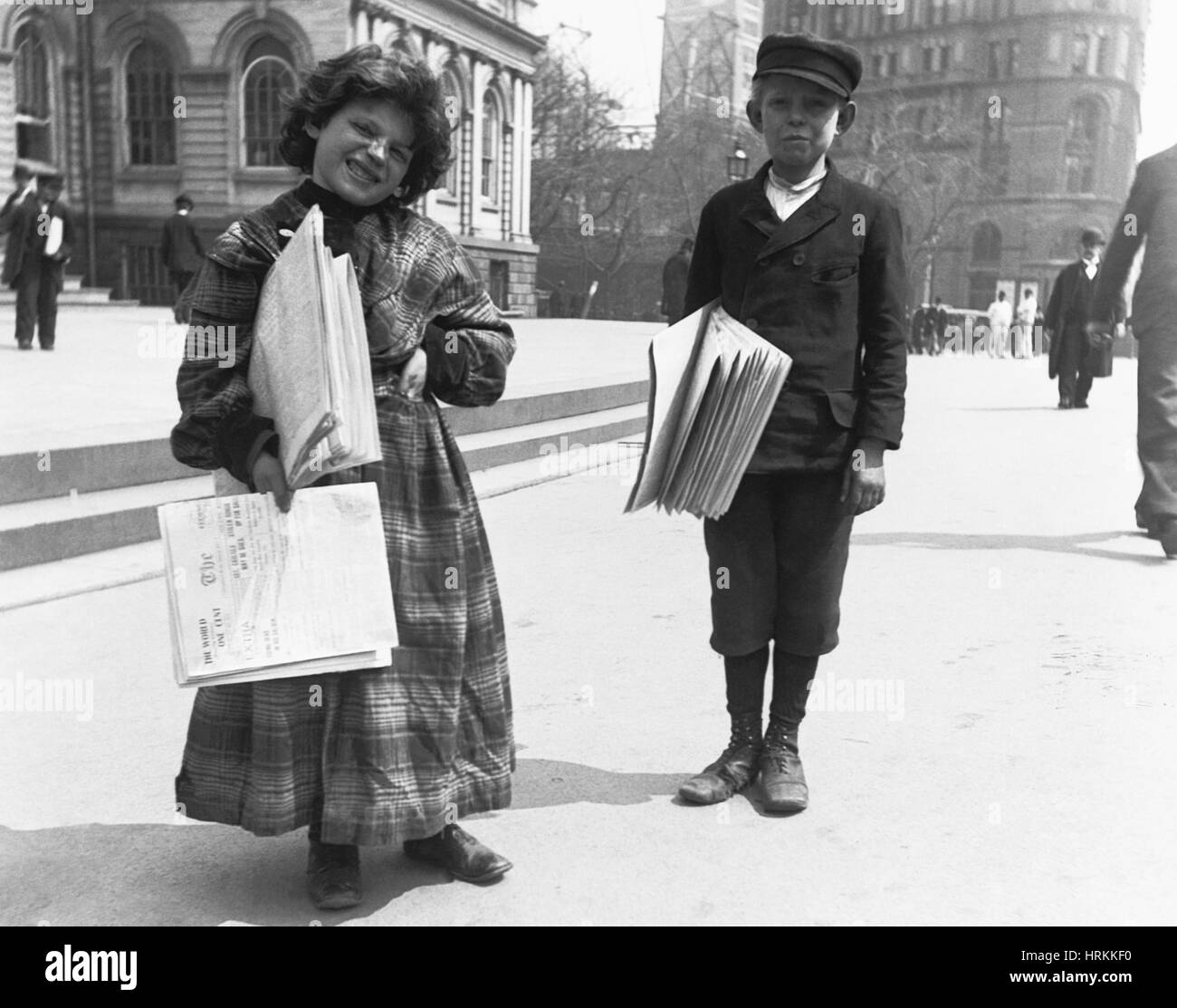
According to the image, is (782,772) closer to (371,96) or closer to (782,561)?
(782,561)

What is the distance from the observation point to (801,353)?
3463 mm

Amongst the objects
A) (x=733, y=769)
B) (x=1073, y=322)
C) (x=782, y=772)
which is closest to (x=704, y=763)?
(x=733, y=769)

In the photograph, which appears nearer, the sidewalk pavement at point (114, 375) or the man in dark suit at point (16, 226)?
the sidewalk pavement at point (114, 375)

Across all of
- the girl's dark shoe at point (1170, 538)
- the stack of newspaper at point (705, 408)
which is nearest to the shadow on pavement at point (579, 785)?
the stack of newspaper at point (705, 408)

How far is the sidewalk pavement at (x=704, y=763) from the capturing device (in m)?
2.93

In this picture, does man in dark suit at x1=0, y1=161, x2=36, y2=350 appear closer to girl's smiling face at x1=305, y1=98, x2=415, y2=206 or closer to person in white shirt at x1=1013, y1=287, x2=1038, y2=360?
girl's smiling face at x1=305, y1=98, x2=415, y2=206

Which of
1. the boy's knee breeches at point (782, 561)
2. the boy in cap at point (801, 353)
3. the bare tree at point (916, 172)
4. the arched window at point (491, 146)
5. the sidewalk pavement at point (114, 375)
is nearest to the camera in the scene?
the boy in cap at point (801, 353)

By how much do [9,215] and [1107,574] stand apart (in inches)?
472

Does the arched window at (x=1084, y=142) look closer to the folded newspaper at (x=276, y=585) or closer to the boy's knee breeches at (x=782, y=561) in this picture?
the boy's knee breeches at (x=782, y=561)

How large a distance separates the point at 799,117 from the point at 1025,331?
36311 millimetres

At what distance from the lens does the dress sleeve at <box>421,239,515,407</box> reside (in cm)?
286

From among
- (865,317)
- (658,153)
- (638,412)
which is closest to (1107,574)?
(865,317)

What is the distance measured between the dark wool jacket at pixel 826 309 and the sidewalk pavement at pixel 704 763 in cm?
99
